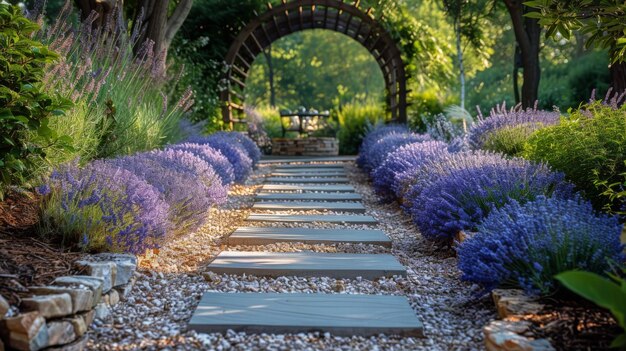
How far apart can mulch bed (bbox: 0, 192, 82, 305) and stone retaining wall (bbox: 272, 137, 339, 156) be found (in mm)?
9427

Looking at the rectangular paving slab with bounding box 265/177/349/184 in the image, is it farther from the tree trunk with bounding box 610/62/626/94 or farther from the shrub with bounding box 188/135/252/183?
the tree trunk with bounding box 610/62/626/94

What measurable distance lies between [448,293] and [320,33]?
2892 cm

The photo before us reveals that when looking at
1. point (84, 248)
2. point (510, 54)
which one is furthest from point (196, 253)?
point (510, 54)

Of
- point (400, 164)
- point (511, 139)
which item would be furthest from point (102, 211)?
point (511, 139)

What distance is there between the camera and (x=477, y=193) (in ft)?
13.2

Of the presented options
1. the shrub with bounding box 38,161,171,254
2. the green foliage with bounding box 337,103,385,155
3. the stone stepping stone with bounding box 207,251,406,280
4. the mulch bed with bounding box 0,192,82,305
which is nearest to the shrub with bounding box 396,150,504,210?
the stone stepping stone with bounding box 207,251,406,280

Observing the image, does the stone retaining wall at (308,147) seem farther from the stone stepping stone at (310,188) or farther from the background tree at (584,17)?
the background tree at (584,17)

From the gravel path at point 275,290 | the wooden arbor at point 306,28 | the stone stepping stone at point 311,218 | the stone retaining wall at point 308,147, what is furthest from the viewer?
the stone retaining wall at point 308,147

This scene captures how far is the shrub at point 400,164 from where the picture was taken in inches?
236

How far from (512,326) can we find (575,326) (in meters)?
0.22

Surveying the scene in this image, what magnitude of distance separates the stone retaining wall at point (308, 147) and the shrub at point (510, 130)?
19.1 ft

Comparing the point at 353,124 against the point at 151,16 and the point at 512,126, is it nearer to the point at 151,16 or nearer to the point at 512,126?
the point at 151,16

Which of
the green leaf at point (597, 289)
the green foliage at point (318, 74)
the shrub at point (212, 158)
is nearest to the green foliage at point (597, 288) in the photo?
the green leaf at point (597, 289)

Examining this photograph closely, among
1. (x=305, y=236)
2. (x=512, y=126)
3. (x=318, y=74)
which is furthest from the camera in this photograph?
(x=318, y=74)
